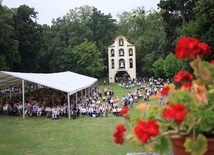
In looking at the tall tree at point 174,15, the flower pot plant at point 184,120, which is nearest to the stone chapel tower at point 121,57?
the tall tree at point 174,15

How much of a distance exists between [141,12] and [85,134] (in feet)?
171

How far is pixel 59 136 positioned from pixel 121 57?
140ft

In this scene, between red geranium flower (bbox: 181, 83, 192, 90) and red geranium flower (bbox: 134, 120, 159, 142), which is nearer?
red geranium flower (bbox: 134, 120, 159, 142)

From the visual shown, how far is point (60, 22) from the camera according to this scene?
186ft

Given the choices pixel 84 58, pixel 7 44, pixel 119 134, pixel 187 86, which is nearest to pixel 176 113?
pixel 119 134

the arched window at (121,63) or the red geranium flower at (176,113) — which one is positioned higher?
the arched window at (121,63)

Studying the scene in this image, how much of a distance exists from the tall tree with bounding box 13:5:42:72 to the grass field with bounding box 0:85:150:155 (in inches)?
1020

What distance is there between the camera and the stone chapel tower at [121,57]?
5417 cm

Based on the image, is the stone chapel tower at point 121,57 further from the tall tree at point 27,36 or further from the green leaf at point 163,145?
the green leaf at point 163,145

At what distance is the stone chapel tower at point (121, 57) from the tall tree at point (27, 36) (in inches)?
610

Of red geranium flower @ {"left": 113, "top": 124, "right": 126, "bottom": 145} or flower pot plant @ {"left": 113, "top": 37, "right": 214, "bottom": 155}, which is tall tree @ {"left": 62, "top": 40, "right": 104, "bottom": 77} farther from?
red geranium flower @ {"left": 113, "top": 124, "right": 126, "bottom": 145}

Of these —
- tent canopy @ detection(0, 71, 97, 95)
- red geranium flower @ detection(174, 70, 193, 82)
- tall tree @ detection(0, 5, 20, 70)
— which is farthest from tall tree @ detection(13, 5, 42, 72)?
red geranium flower @ detection(174, 70, 193, 82)

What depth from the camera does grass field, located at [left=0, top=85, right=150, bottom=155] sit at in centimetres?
1039

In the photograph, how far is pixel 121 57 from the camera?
54.8 metres
